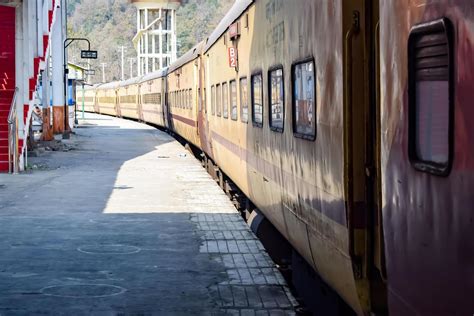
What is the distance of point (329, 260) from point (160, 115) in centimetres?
3530

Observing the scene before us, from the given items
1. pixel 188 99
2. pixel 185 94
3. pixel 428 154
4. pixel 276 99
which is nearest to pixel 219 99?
pixel 276 99

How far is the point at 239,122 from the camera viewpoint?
38.8 feet

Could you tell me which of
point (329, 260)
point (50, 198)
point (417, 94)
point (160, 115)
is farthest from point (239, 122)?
point (160, 115)

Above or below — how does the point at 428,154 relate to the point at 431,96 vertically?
below

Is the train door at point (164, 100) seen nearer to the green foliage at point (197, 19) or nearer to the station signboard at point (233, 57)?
the station signboard at point (233, 57)

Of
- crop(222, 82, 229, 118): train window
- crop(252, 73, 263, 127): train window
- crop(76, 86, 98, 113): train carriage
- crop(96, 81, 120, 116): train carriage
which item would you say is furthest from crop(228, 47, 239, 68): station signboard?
crop(76, 86, 98, 113): train carriage

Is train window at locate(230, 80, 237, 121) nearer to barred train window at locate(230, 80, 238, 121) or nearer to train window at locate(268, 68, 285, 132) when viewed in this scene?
barred train window at locate(230, 80, 238, 121)

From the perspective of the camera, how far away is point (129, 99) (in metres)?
58.3

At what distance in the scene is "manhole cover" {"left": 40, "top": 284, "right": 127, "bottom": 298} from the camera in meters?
7.80

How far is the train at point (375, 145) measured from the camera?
3.14 metres

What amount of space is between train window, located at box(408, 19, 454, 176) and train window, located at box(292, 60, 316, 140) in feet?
7.52

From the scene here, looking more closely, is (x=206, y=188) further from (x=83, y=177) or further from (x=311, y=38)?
(x=311, y=38)

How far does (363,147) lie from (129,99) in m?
54.2

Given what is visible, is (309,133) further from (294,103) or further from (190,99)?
(190,99)
